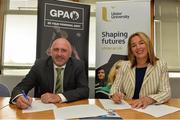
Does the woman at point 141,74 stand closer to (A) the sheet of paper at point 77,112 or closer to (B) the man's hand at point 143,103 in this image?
(B) the man's hand at point 143,103

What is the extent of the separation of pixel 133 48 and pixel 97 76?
86 centimetres

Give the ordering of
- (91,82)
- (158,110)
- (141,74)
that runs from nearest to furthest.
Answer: (158,110)
(141,74)
(91,82)

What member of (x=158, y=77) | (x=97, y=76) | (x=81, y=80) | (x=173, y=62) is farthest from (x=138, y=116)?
(x=173, y=62)

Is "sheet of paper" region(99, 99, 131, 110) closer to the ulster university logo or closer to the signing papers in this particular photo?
the signing papers

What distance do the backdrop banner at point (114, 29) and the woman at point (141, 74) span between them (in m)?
0.61

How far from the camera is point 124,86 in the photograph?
99.9 inches

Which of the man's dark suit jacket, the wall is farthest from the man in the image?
the wall

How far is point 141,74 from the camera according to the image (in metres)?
2.48

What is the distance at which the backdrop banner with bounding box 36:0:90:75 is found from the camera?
3078 millimetres

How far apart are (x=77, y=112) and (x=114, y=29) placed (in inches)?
70.2

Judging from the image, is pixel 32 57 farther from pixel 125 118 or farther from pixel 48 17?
pixel 125 118

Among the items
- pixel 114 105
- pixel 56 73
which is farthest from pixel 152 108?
pixel 56 73

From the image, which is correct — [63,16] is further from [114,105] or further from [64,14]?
[114,105]

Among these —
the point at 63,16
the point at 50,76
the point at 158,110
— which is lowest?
the point at 158,110
